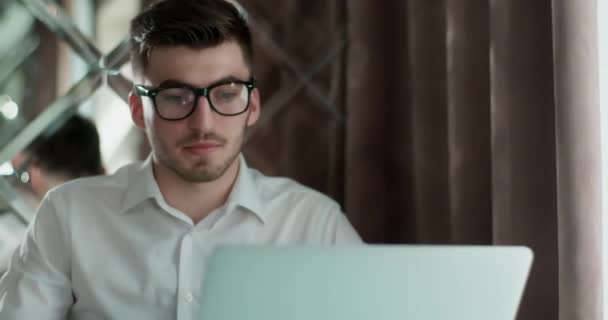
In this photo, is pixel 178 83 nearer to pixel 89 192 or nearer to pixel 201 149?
pixel 201 149

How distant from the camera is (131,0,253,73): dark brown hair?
4.04ft

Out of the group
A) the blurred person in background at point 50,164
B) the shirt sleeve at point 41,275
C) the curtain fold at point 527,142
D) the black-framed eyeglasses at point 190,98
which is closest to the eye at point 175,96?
the black-framed eyeglasses at point 190,98

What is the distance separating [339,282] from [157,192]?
25.7 inches

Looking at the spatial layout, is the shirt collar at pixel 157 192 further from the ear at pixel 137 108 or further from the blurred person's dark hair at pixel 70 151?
the blurred person's dark hair at pixel 70 151

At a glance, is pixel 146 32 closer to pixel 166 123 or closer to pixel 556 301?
pixel 166 123

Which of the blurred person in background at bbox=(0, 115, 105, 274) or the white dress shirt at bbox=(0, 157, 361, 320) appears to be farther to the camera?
the blurred person in background at bbox=(0, 115, 105, 274)

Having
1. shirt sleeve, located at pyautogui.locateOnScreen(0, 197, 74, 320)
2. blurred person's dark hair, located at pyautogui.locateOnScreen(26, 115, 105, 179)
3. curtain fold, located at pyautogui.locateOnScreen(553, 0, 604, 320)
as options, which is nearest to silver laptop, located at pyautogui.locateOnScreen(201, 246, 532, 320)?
curtain fold, located at pyautogui.locateOnScreen(553, 0, 604, 320)

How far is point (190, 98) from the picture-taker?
1230 mm

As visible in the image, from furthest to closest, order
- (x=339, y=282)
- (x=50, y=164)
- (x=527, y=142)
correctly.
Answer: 1. (x=50, y=164)
2. (x=527, y=142)
3. (x=339, y=282)

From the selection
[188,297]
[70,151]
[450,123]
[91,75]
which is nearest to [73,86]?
[91,75]

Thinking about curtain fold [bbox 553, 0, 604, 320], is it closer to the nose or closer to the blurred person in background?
the nose

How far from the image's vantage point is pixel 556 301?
1078 mm

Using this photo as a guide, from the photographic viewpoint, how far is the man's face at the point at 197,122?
122 cm

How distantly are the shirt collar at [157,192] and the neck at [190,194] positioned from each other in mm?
23
